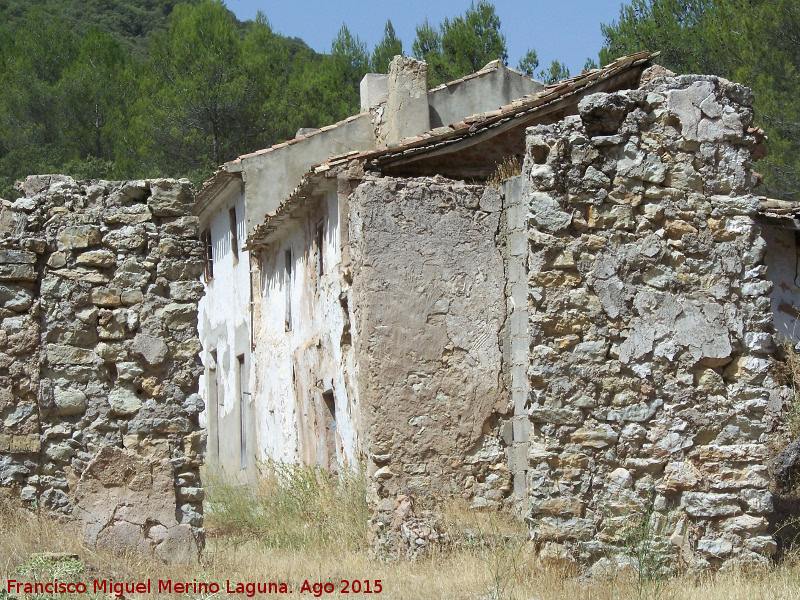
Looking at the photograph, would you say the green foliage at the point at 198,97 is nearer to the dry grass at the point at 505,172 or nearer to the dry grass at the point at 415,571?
the dry grass at the point at 505,172

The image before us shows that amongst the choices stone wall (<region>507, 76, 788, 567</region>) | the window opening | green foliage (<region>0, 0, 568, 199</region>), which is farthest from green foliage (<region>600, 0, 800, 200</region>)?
stone wall (<region>507, 76, 788, 567</region>)

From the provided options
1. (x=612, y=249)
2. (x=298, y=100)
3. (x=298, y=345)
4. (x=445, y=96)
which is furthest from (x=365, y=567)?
(x=298, y=100)

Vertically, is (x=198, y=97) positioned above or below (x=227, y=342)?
above

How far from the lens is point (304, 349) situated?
47.1ft

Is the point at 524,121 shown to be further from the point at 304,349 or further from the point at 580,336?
the point at 580,336

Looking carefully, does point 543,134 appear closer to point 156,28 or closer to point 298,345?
point 298,345

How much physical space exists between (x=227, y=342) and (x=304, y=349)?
548 centimetres

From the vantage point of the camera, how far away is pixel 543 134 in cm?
718

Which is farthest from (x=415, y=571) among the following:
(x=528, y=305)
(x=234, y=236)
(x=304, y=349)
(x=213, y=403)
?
(x=213, y=403)

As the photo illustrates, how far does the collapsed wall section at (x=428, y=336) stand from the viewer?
10.2 metres

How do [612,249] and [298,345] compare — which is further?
[298,345]

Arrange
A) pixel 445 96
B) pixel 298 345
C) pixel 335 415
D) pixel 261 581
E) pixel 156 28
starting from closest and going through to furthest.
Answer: pixel 261 581
pixel 335 415
pixel 298 345
pixel 445 96
pixel 156 28

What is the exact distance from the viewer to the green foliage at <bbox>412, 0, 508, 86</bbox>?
77.9 ft

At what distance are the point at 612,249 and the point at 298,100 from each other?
1944 centimetres
